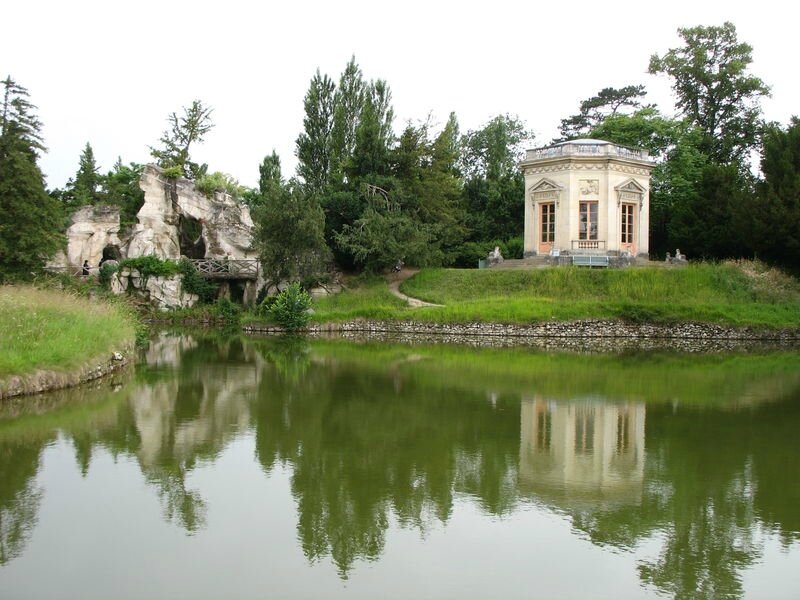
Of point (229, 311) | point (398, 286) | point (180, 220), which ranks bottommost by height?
point (229, 311)

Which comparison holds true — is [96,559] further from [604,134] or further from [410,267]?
[604,134]

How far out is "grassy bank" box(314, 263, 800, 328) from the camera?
29.4m

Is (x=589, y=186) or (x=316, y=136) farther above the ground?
(x=316, y=136)

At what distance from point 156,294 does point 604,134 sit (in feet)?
81.3

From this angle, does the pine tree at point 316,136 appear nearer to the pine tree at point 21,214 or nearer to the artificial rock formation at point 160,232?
the artificial rock formation at point 160,232

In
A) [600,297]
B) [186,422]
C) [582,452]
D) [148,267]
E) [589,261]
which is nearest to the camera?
[582,452]

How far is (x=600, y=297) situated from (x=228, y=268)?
55.8 ft

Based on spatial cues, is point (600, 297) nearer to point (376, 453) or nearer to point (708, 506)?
point (376, 453)

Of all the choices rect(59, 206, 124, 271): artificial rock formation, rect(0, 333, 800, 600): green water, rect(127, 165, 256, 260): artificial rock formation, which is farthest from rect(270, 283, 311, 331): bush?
rect(0, 333, 800, 600): green water

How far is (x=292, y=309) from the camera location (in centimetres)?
3041

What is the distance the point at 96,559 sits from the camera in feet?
21.6

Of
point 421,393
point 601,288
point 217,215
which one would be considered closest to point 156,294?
point 217,215

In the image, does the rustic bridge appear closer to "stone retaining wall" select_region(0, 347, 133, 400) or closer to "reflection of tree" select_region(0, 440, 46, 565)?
"stone retaining wall" select_region(0, 347, 133, 400)

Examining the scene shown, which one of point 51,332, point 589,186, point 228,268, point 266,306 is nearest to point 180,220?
point 228,268
